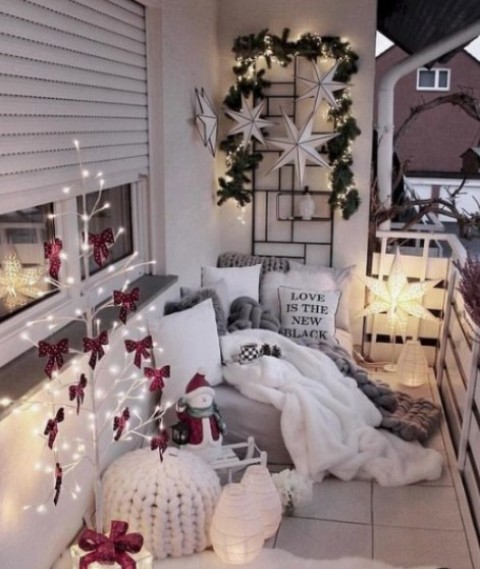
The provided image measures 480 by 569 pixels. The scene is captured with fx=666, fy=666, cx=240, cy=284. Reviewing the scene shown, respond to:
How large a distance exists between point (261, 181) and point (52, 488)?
107 inches

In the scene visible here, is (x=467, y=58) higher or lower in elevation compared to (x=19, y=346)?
higher

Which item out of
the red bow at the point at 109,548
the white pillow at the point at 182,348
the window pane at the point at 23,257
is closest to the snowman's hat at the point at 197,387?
the white pillow at the point at 182,348

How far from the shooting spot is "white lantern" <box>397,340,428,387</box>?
392 cm

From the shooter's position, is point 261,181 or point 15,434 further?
point 261,181

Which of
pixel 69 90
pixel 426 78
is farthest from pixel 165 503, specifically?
pixel 426 78

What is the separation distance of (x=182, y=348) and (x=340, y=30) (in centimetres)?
229

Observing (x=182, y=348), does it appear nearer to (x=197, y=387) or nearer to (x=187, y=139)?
(x=197, y=387)

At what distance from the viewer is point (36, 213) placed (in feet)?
7.39

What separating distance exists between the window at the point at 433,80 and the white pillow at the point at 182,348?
944 centimetres

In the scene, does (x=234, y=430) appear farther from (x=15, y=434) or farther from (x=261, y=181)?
(x=261, y=181)

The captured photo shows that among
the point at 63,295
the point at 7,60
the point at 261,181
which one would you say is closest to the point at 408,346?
the point at 261,181

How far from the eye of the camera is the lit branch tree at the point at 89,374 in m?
1.74

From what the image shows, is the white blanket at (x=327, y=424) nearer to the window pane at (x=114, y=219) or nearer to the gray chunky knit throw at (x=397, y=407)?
the gray chunky knit throw at (x=397, y=407)

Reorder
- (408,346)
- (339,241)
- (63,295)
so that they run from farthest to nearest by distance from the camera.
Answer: (339,241)
(408,346)
(63,295)
